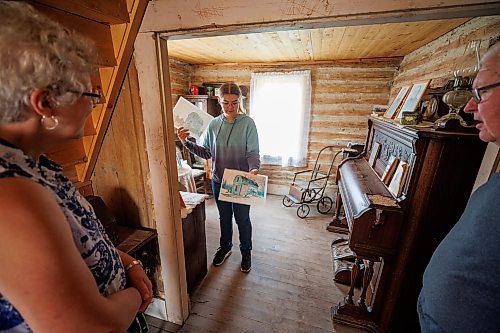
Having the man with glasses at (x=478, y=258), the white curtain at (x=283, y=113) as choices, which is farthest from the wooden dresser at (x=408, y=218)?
the white curtain at (x=283, y=113)

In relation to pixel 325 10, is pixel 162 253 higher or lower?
lower

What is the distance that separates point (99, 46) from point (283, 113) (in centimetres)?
285

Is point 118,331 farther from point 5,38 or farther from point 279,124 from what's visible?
point 279,124

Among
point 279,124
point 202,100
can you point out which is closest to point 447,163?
point 279,124

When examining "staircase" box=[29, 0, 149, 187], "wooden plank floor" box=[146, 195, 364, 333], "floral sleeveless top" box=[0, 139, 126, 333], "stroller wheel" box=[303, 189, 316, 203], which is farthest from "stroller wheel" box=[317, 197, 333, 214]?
"floral sleeveless top" box=[0, 139, 126, 333]

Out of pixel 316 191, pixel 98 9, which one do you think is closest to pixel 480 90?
pixel 98 9

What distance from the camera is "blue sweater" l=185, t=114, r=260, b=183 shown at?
5.77 feet

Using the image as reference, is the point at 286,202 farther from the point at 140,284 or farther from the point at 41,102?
the point at 41,102

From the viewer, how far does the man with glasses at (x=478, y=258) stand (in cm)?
63

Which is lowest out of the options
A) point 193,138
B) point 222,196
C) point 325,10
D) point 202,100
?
point 222,196

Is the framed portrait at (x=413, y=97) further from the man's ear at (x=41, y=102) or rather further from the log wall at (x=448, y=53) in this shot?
the man's ear at (x=41, y=102)

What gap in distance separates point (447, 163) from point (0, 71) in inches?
63.1

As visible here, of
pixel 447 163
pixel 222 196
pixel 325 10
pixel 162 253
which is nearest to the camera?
pixel 325 10

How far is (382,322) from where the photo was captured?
1433 millimetres
